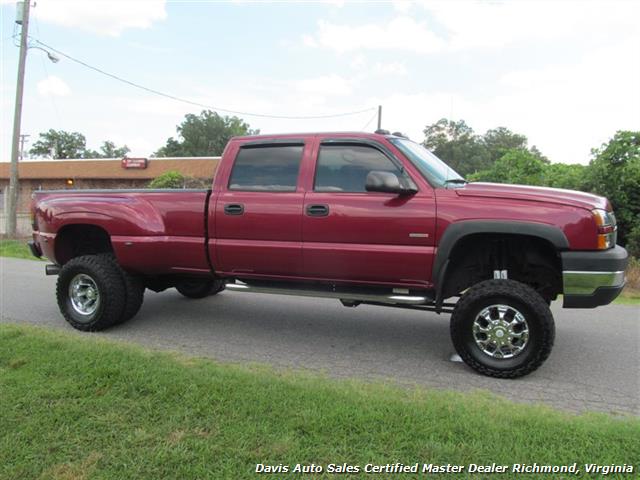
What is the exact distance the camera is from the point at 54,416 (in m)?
3.13

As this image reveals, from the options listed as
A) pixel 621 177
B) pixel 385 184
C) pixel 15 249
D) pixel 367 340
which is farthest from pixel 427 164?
pixel 15 249

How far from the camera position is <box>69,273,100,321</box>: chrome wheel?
5547mm

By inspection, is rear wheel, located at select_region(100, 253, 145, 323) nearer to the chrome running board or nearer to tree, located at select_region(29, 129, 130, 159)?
the chrome running board

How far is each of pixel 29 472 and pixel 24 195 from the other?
42.6m

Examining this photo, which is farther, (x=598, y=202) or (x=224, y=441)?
(x=598, y=202)

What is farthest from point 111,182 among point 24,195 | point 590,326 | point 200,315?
point 590,326

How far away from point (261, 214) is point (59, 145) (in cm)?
9058

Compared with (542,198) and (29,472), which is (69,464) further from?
(542,198)

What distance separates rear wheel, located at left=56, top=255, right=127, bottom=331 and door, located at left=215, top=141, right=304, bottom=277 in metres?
1.25

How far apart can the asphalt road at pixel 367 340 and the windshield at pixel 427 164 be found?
1.66 meters

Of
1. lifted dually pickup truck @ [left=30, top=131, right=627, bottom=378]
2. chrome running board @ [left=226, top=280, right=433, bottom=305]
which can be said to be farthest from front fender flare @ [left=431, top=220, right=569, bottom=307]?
chrome running board @ [left=226, top=280, right=433, bottom=305]

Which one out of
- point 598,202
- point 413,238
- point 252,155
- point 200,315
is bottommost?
point 200,315

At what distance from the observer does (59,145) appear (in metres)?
83.3

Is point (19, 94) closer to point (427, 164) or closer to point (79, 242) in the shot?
point (79, 242)
